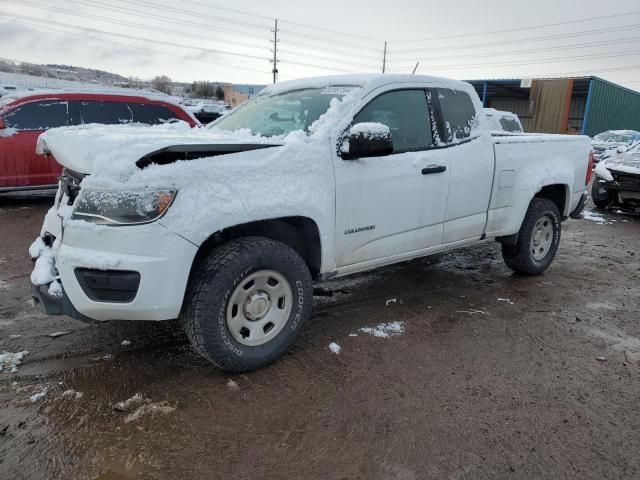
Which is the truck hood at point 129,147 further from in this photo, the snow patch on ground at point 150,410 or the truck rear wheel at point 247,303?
the snow patch on ground at point 150,410

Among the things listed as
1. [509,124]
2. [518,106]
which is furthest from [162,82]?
[509,124]

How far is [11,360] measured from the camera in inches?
127

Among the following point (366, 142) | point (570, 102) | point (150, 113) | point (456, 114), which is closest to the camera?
point (366, 142)

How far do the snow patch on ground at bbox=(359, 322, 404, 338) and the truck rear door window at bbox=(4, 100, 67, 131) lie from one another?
22.0ft

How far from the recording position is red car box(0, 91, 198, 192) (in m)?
7.86

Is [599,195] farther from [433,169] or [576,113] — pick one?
[576,113]

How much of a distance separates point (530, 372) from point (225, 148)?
248 centimetres

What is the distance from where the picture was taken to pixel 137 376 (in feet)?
10.2

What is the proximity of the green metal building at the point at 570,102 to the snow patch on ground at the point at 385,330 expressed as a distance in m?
26.8

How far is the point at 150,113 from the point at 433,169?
6548mm

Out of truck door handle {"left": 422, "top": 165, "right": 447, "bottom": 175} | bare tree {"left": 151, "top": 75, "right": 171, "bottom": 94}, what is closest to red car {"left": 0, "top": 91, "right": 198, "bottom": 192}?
truck door handle {"left": 422, "top": 165, "right": 447, "bottom": 175}

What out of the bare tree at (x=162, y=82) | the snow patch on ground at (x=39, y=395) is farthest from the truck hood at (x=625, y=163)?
the bare tree at (x=162, y=82)

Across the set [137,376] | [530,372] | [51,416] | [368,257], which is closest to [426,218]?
[368,257]

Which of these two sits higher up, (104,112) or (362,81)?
(362,81)
